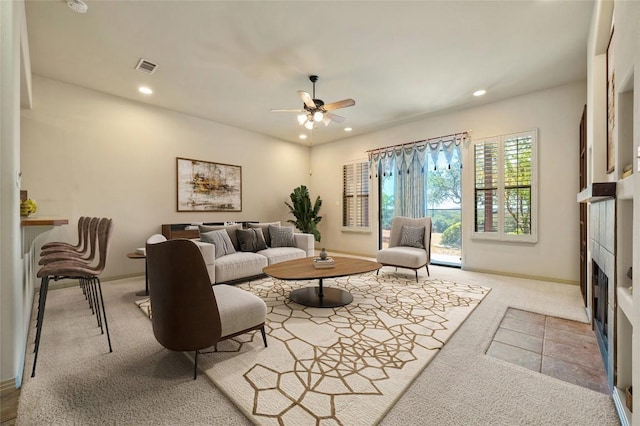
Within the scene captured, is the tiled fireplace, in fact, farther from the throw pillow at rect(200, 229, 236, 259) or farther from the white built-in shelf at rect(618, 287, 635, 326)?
the throw pillow at rect(200, 229, 236, 259)

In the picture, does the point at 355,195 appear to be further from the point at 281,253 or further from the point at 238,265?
the point at 238,265

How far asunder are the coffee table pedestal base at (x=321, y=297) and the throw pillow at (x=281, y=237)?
1395 mm

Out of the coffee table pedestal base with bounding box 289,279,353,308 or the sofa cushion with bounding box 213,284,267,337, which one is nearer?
the sofa cushion with bounding box 213,284,267,337

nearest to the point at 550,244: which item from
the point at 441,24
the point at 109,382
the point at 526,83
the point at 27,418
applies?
the point at 526,83

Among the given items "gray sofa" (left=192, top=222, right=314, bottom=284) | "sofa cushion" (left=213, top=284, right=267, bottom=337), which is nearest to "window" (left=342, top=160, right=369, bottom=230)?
"gray sofa" (left=192, top=222, right=314, bottom=284)

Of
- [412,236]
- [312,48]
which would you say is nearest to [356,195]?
[412,236]

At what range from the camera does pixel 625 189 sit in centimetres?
136

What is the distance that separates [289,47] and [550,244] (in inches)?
182

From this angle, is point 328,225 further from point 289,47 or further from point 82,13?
point 82,13

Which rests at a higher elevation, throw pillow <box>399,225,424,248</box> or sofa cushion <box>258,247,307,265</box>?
throw pillow <box>399,225,424,248</box>

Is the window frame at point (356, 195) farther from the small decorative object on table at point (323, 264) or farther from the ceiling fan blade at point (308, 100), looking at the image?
the small decorative object on table at point (323, 264)

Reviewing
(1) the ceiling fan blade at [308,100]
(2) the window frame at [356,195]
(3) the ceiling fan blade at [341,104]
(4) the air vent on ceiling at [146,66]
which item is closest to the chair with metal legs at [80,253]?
(4) the air vent on ceiling at [146,66]

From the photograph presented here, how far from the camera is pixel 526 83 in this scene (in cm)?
395

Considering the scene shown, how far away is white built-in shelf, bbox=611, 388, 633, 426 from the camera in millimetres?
1258
